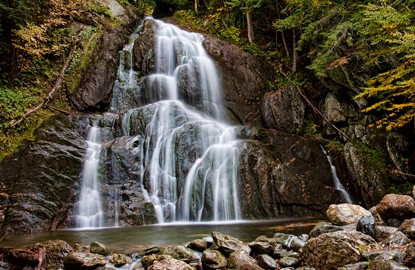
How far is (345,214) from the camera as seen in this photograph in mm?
6742

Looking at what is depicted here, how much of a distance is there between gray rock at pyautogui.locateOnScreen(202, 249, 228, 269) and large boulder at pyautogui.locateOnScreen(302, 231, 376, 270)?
4.35ft

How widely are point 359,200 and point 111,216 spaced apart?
8357 millimetres

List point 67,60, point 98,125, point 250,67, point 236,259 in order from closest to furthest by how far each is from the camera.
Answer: point 236,259 → point 98,125 → point 67,60 → point 250,67

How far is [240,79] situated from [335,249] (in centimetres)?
1241

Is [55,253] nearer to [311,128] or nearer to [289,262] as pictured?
[289,262]

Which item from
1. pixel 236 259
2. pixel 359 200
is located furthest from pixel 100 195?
pixel 359 200

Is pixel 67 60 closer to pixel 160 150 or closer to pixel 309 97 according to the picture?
pixel 160 150

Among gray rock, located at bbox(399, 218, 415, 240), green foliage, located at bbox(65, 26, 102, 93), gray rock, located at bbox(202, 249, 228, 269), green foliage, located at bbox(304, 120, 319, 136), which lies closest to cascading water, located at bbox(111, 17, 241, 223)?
green foliage, located at bbox(65, 26, 102, 93)

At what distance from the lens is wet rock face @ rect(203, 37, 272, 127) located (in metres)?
15.6

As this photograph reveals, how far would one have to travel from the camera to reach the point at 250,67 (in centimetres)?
1708

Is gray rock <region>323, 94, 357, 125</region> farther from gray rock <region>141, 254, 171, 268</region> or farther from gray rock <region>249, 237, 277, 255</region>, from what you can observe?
gray rock <region>141, 254, 171, 268</region>

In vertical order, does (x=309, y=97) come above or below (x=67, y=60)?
below

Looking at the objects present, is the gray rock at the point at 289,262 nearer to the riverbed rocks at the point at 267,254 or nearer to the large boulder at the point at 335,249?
the riverbed rocks at the point at 267,254

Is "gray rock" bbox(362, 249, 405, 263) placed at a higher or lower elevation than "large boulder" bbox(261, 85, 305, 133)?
lower
